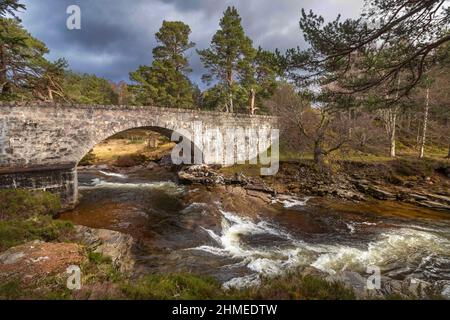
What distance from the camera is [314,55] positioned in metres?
7.47

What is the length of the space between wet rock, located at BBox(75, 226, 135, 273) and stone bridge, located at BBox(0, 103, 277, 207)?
6.01m

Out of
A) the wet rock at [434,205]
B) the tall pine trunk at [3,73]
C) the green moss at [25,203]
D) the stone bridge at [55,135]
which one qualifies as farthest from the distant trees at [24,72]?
the wet rock at [434,205]

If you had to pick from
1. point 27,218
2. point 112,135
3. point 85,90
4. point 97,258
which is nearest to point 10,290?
point 97,258

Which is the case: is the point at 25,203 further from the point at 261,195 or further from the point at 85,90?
the point at 85,90

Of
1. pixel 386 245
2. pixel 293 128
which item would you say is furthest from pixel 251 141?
pixel 386 245

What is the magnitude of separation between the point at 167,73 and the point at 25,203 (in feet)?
71.5

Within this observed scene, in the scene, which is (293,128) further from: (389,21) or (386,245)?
(389,21)

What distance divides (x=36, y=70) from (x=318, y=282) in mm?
17504

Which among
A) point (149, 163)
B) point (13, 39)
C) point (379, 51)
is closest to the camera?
point (379, 51)

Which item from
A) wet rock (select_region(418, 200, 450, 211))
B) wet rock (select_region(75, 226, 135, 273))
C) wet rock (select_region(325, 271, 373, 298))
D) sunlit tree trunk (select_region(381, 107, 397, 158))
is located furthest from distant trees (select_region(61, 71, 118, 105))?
sunlit tree trunk (select_region(381, 107, 397, 158))

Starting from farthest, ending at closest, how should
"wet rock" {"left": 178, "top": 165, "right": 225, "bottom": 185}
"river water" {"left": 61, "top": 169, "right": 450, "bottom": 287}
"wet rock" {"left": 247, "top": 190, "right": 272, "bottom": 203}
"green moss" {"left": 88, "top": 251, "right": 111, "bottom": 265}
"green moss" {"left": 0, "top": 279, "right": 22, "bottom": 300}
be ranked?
"wet rock" {"left": 178, "top": 165, "right": 225, "bottom": 185} → "wet rock" {"left": 247, "top": 190, "right": 272, "bottom": 203} → "river water" {"left": 61, "top": 169, "right": 450, "bottom": 287} → "green moss" {"left": 88, "top": 251, "right": 111, "bottom": 265} → "green moss" {"left": 0, "top": 279, "right": 22, "bottom": 300}

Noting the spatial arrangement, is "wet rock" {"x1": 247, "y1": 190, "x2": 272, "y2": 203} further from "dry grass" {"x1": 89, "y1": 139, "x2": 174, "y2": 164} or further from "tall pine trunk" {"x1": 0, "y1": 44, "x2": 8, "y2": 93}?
"dry grass" {"x1": 89, "y1": 139, "x2": 174, "y2": 164}

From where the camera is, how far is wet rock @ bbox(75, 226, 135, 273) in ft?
24.2

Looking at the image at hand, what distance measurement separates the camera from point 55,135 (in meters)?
13.6
